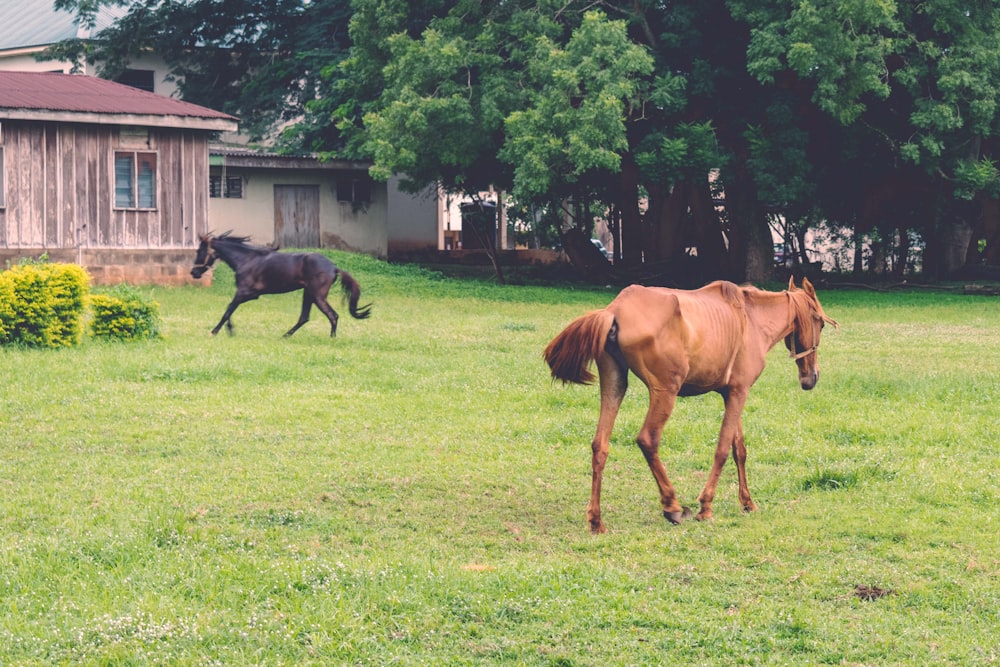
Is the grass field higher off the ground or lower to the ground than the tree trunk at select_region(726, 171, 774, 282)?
lower

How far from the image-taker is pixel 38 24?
146 feet

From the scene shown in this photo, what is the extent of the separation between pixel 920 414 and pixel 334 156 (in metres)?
26.2

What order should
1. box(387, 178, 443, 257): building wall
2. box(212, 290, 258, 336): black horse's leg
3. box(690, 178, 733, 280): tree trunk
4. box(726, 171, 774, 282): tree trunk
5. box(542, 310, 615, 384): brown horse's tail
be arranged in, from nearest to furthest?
1. box(542, 310, 615, 384): brown horse's tail
2. box(212, 290, 258, 336): black horse's leg
3. box(726, 171, 774, 282): tree trunk
4. box(690, 178, 733, 280): tree trunk
5. box(387, 178, 443, 257): building wall

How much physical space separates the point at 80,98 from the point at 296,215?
1210 centimetres

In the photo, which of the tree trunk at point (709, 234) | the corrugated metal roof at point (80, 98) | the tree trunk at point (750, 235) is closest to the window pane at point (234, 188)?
the corrugated metal roof at point (80, 98)

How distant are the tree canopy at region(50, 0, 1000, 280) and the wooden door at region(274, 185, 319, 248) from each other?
432 cm

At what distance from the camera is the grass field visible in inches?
234

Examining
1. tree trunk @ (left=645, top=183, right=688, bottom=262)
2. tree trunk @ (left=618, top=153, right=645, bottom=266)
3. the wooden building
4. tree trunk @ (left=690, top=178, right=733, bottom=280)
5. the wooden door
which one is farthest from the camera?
the wooden door

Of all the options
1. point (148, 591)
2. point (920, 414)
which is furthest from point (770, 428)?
point (148, 591)

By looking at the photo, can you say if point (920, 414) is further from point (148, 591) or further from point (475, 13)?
point (475, 13)

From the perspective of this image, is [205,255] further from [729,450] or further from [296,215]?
[296,215]

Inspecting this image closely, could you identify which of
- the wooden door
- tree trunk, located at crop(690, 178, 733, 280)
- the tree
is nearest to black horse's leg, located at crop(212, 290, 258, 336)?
the tree

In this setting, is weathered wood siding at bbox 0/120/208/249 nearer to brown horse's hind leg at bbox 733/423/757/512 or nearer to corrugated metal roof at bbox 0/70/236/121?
corrugated metal roof at bbox 0/70/236/121

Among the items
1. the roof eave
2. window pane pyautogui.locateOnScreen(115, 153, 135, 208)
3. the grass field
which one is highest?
the roof eave
